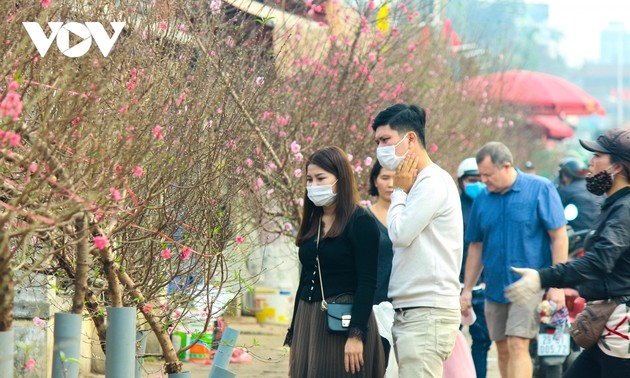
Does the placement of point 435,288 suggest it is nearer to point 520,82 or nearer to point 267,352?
point 267,352

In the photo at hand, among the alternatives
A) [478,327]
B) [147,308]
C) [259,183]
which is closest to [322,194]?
[147,308]

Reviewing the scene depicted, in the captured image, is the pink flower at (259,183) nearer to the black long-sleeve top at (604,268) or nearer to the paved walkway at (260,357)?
the paved walkway at (260,357)

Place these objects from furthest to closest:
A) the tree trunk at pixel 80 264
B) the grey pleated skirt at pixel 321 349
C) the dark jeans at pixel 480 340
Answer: the dark jeans at pixel 480 340 → the grey pleated skirt at pixel 321 349 → the tree trunk at pixel 80 264

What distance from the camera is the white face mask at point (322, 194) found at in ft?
21.5

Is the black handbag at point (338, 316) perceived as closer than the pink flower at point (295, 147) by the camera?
Yes

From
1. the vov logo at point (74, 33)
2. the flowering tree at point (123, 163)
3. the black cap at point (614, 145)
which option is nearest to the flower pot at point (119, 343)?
the flowering tree at point (123, 163)

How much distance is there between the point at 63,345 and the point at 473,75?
62.0 feet

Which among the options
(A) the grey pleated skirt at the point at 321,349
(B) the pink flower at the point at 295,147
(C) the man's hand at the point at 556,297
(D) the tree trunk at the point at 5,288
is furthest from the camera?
(B) the pink flower at the point at 295,147

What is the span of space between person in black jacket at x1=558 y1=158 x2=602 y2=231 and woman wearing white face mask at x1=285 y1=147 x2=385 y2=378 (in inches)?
204

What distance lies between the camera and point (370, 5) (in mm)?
12141

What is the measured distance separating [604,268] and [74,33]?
2662 mm

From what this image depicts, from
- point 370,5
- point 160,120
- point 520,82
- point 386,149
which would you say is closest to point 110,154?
point 160,120

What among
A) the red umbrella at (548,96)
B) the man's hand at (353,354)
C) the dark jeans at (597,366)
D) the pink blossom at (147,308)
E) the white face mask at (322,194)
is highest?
the red umbrella at (548,96)

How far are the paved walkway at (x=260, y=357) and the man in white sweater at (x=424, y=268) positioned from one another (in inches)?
130
